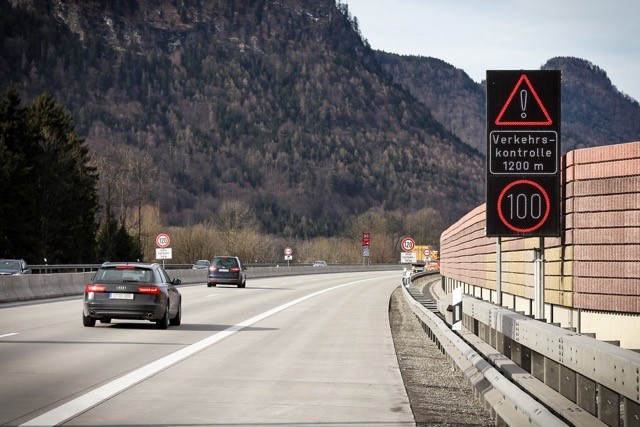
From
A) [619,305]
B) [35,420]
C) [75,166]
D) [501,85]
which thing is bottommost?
[35,420]

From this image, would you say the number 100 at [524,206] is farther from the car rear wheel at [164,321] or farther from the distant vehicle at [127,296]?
the car rear wheel at [164,321]

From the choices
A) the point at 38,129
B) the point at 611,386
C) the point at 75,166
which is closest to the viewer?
the point at 611,386

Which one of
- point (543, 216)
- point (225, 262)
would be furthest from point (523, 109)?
point (225, 262)

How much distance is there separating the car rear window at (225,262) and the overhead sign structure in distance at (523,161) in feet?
140

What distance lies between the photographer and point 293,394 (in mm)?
13758

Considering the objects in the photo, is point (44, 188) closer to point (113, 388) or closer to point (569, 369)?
point (113, 388)

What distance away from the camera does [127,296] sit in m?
24.8

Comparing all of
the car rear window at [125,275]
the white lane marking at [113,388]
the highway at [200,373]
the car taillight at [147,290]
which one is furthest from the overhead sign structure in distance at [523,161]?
the car rear window at [125,275]

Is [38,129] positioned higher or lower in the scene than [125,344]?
higher

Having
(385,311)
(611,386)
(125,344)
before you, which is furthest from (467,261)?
(611,386)

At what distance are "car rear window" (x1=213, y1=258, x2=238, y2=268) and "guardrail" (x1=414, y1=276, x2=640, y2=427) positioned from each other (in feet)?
143

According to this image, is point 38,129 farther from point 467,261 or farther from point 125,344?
point 125,344

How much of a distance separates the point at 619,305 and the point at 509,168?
7.98 ft

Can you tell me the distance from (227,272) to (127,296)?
112ft
